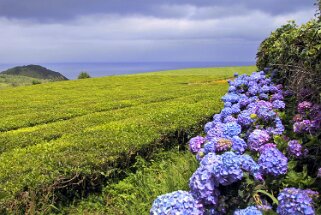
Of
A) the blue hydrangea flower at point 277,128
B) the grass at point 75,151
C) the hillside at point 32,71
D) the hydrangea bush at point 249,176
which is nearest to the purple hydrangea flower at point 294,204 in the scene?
the hydrangea bush at point 249,176

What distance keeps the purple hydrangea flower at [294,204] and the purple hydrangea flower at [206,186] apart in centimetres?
42

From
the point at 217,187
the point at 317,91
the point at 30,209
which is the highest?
the point at 317,91

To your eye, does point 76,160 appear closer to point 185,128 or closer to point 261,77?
point 185,128

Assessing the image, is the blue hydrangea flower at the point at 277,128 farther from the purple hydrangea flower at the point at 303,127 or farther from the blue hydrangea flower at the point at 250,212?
the blue hydrangea flower at the point at 250,212

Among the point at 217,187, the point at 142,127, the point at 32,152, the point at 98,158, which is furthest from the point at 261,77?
the point at 217,187

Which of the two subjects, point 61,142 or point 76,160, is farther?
point 61,142

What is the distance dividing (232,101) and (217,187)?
3.38 metres

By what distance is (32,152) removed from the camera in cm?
518

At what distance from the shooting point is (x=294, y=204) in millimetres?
2191

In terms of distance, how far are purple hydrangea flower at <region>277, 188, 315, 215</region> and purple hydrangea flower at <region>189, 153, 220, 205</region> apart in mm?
418

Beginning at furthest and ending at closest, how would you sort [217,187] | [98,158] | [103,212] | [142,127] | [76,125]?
1. [76,125]
2. [142,127]
3. [98,158]
4. [103,212]
5. [217,187]

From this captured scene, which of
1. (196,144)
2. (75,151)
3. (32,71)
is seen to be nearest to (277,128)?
(196,144)

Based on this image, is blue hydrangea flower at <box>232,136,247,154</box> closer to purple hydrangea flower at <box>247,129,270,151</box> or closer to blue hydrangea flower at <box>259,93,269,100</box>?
purple hydrangea flower at <box>247,129,270,151</box>

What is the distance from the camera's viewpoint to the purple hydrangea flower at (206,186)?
7.86 feet
